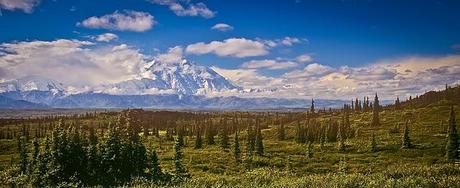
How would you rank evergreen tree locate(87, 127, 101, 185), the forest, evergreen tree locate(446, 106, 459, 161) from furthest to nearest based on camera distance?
evergreen tree locate(446, 106, 459, 161)
evergreen tree locate(87, 127, 101, 185)
the forest

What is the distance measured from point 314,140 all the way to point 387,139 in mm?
24394

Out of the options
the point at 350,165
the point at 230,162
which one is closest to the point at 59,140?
the point at 230,162

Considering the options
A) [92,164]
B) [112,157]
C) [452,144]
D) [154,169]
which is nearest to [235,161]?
[154,169]

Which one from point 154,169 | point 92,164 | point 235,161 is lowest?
point 235,161

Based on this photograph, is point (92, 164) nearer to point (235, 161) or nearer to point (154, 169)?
point (154, 169)

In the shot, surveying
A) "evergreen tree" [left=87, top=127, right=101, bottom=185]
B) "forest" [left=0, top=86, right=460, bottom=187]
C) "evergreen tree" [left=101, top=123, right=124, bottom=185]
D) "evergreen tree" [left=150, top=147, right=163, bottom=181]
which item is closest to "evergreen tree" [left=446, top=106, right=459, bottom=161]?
"forest" [left=0, top=86, right=460, bottom=187]

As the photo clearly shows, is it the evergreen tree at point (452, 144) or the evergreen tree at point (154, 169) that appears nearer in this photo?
the evergreen tree at point (154, 169)

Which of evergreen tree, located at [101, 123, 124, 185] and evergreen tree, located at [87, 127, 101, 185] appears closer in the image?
evergreen tree, located at [87, 127, 101, 185]

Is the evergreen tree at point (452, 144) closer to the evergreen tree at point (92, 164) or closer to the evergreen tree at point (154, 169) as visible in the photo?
the evergreen tree at point (154, 169)

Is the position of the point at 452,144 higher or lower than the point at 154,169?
higher

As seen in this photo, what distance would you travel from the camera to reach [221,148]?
146m

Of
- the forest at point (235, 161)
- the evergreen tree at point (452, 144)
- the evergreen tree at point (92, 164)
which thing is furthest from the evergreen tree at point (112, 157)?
the evergreen tree at point (452, 144)

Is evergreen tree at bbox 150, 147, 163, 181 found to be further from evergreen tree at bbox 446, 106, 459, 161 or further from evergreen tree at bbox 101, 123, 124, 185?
evergreen tree at bbox 446, 106, 459, 161

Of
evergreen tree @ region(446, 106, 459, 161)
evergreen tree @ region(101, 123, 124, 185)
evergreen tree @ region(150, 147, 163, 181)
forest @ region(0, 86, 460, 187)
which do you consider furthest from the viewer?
evergreen tree @ region(446, 106, 459, 161)
